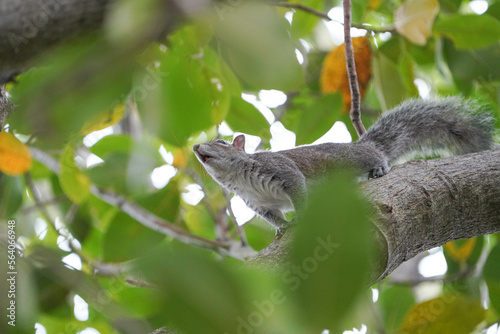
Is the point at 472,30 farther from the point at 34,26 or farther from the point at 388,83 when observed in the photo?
the point at 34,26

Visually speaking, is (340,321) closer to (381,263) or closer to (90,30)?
(90,30)

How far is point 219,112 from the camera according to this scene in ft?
6.42

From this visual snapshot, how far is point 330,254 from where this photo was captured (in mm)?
481

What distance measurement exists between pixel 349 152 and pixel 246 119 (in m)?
0.66

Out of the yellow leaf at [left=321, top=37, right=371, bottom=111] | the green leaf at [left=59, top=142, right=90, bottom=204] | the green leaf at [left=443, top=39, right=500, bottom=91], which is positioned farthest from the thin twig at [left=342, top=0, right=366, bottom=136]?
the green leaf at [left=59, top=142, right=90, bottom=204]

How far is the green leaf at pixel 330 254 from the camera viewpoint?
16.8 inches

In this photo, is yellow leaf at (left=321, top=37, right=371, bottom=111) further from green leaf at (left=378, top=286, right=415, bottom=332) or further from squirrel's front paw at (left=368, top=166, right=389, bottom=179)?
green leaf at (left=378, top=286, right=415, bottom=332)

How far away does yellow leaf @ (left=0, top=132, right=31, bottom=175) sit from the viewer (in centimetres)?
133

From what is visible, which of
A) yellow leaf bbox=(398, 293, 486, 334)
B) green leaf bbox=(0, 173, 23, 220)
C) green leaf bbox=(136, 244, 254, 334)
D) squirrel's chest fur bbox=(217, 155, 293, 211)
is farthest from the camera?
squirrel's chest fur bbox=(217, 155, 293, 211)

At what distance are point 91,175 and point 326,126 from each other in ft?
3.48

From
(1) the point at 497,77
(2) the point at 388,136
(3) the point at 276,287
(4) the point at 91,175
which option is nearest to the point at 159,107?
(3) the point at 276,287

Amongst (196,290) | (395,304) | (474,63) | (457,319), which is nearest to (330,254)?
(196,290)

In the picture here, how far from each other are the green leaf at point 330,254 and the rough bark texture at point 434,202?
840mm

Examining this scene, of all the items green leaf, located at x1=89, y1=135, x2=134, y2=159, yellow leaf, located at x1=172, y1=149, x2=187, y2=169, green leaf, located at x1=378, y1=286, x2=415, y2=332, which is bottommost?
green leaf, located at x1=378, y1=286, x2=415, y2=332
